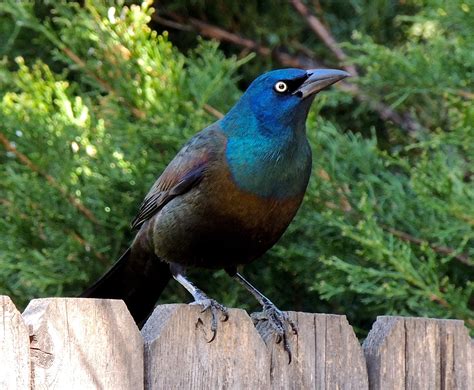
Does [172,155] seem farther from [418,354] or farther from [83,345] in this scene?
[83,345]

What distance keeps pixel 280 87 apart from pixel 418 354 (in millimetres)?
1198

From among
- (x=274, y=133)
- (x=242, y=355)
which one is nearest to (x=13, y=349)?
(x=242, y=355)

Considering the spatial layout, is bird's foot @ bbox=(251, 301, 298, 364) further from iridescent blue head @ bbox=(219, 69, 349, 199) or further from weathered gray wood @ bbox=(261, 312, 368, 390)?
iridescent blue head @ bbox=(219, 69, 349, 199)

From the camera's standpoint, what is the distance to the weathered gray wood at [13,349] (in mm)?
1761

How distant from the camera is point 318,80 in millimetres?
3350

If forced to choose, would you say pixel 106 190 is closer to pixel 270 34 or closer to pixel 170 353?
Answer: pixel 270 34

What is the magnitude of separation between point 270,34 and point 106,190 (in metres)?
1.55

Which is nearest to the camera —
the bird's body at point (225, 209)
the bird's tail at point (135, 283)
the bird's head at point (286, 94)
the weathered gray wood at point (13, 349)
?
the weathered gray wood at point (13, 349)

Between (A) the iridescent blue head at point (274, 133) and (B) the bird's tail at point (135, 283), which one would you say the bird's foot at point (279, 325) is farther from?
(B) the bird's tail at point (135, 283)

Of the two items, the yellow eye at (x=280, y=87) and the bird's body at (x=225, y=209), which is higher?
the yellow eye at (x=280, y=87)

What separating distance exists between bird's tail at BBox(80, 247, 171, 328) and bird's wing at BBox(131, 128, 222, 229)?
0.54ft

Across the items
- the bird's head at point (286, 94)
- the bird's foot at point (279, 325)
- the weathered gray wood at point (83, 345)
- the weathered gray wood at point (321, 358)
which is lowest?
the weathered gray wood at point (321, 358)

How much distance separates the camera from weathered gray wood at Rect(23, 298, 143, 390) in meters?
1.83

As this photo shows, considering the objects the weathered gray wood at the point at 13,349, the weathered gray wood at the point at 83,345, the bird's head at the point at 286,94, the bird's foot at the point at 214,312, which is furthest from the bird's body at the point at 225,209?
the weathered gray wood at the point at 13,349
